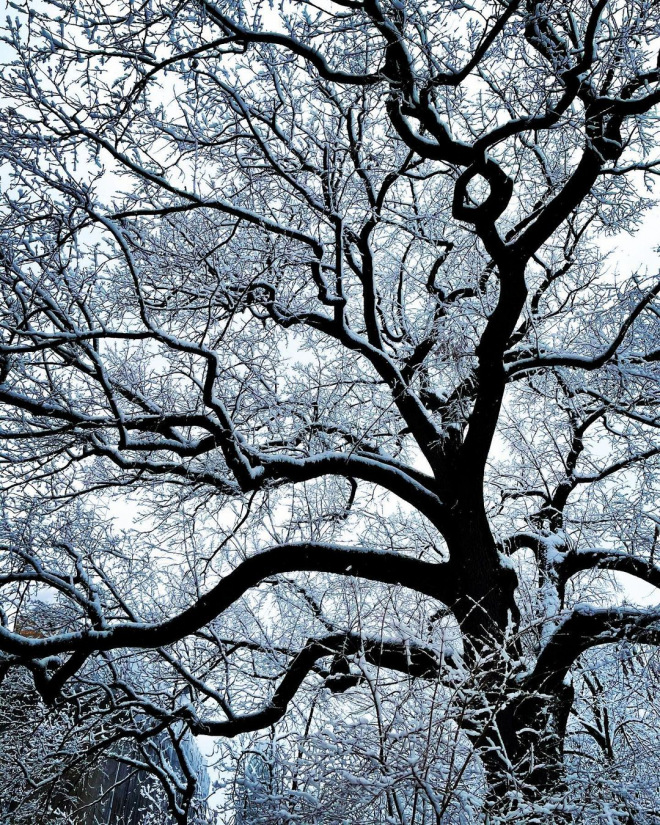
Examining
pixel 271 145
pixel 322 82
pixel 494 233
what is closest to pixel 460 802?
pixel 494 233

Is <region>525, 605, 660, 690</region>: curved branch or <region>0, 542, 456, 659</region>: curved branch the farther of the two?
<region>0, 542, 456, 659</region>: curved branch

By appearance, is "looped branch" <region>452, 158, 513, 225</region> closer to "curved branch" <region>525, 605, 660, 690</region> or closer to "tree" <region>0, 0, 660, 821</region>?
"tree" <region>0, 0, 660, 821</region>

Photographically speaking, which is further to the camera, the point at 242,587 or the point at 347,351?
the point at 347,351

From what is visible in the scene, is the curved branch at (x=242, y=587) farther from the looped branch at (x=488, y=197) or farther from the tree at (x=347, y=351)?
the looped branch at (x=488, y=197)

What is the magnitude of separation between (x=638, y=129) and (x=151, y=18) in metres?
3.74

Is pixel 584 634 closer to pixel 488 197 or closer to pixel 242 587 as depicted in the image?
pixel 242 587

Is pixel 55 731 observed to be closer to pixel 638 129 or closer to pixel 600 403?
pixel 600 403

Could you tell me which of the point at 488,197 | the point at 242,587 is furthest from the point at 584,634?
the point at 488,197

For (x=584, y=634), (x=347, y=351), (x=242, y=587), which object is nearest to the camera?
(x=584, y=634)

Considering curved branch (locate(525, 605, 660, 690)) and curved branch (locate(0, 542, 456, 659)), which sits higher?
curved branch (locate(0, 542, 456, 659))

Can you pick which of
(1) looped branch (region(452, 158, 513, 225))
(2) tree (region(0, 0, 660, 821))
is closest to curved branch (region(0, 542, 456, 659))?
(2) tree (region(0, 0, 660, 821))

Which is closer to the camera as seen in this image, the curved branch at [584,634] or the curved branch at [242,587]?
the curved branch at [584,634]

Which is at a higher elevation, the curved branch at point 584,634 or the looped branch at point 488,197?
the looped branch at point 488,197

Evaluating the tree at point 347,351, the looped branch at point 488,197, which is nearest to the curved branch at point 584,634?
the tree at point 347,351
